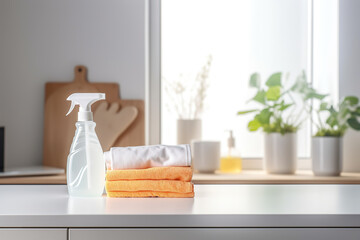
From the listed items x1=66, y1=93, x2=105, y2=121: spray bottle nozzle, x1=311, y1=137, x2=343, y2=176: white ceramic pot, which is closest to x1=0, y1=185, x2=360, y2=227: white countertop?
x1=66, y1=93, x2=105, y2=121: spray bottle nozzle

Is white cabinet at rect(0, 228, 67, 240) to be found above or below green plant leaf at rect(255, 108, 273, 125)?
below

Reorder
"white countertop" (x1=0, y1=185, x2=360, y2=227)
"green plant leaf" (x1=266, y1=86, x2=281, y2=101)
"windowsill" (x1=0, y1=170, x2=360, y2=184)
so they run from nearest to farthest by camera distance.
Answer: "white countertop" (x1=0, y1=185, x2=360, y2=227) < "windowsill" (x1=0, y1=170, x2=360, y2=184) < "green plant leaf" (x1=266, y1=86, x2=281, y2=101)

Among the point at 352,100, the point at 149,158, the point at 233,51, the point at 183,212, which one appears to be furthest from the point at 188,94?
the point at 183,212

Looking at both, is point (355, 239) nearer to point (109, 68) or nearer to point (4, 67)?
point (109, 68)

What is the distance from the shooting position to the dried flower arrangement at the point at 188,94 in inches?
79.0

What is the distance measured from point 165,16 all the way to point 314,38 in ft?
2.17

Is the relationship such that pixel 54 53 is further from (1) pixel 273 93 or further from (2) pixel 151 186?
(2) pixel 151 186

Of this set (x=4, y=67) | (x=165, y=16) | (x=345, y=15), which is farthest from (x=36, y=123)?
(x=345, y=15)

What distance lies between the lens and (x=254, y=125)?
6.19 ft

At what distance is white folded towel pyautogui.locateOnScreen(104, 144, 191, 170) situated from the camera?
1.01m

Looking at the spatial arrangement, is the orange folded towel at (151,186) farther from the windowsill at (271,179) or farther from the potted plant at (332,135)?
the potted plant at (332,135)

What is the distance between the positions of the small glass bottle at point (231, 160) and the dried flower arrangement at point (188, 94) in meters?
0.20

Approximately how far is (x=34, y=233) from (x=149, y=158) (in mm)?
324

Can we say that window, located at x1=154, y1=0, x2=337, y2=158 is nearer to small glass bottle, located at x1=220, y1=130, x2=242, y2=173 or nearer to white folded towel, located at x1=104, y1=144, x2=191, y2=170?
small glass bottle, located at x1=220, y1=130, x2=242, y2=173
